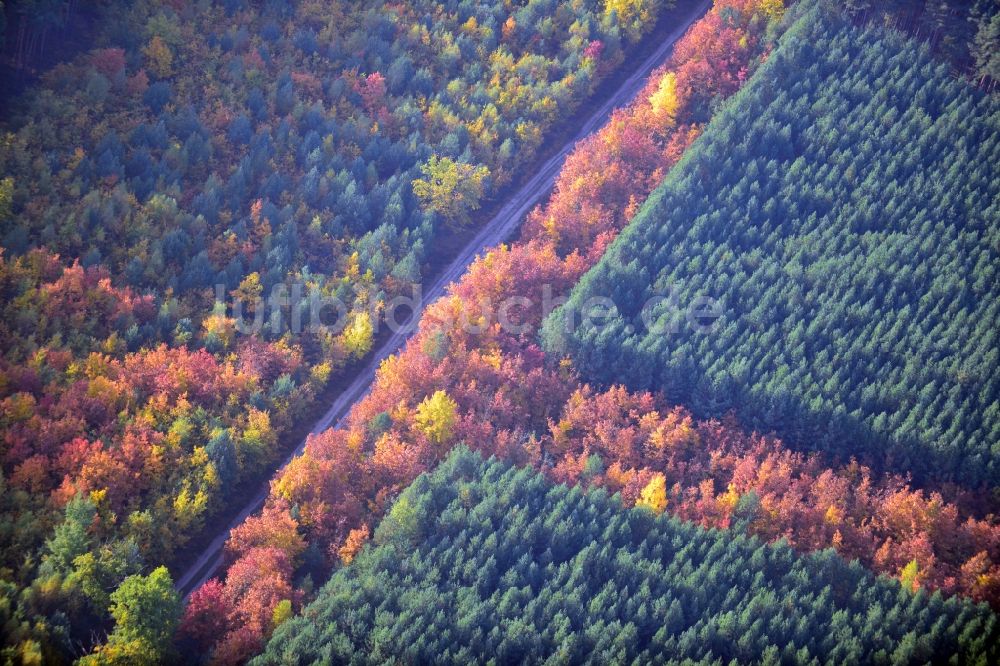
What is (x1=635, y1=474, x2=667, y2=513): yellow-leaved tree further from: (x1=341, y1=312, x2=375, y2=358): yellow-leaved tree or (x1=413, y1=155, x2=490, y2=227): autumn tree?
(x1=413, y1=155, x2=490, y2=227): autumn tree

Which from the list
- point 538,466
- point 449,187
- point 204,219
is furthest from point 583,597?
point 204,219

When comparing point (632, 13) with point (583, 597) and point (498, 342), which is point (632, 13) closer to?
point (498, 342)

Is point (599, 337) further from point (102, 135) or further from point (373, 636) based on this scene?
point (102, 135)

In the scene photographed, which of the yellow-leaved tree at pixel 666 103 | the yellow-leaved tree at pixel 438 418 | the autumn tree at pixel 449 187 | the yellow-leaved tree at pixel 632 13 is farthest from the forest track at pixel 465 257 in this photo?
the yellow-leaved tree at pixel 438 418

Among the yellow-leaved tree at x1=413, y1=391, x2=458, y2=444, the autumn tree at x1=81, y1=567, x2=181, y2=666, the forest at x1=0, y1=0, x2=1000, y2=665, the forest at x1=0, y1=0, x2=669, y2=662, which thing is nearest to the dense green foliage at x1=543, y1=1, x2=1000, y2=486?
the forest at x1=0, y1=0, x2=1000, y2=665

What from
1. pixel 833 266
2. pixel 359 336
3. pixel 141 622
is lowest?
pixel 141 622

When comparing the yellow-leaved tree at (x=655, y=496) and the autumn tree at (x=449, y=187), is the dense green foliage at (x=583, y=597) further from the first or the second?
the autumn tree at (x=449, y=187)
